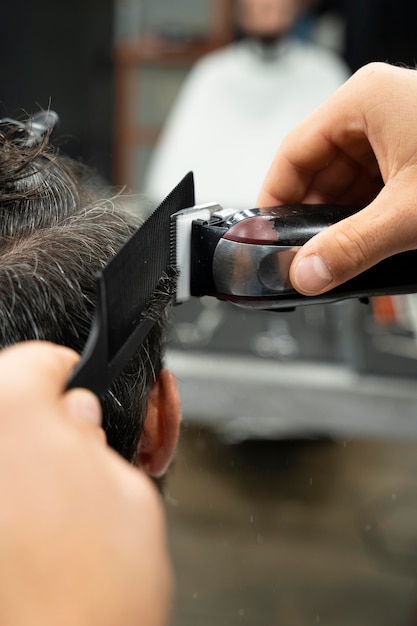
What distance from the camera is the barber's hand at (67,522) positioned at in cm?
28

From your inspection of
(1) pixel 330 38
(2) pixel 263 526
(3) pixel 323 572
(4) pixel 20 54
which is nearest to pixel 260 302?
(3) pixel 323 572

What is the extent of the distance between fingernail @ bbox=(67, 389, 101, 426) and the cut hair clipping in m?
0.37

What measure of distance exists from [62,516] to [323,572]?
112cm

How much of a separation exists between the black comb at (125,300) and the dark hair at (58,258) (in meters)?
0.06

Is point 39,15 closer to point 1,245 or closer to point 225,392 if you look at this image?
point 225,392

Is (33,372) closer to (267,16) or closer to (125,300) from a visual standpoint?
(125,300)

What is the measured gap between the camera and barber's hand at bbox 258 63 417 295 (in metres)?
0.61

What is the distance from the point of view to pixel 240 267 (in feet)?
1.90

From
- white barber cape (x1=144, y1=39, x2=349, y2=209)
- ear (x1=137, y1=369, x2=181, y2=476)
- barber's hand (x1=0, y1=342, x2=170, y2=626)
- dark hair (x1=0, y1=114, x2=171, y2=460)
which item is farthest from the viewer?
white barber cape (x1=144, y1=39, x2=349, y2=209)

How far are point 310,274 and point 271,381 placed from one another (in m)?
0.73

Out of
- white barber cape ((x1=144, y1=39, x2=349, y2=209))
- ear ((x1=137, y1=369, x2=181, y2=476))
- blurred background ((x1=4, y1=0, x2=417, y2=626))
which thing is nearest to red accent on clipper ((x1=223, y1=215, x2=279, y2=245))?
ear ((x1=137, y1=369, x2=181, y2=476))

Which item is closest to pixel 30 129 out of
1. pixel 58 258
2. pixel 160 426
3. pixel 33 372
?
pixel 58 258

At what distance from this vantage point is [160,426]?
0.68m

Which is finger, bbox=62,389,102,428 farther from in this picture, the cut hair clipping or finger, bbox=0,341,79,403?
the cut hair clipping
